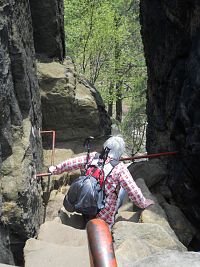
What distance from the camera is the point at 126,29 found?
25.5m

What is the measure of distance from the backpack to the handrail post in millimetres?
3798

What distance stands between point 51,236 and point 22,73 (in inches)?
110

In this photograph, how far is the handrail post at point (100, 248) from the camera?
1.31 meters

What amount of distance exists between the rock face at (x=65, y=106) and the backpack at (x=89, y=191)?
5.88m

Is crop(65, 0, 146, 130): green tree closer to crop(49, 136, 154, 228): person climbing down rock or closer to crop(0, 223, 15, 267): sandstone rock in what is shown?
crop(49, 136, 154, 228): person climbing down rock

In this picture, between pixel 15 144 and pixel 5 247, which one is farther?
pixel 15 144

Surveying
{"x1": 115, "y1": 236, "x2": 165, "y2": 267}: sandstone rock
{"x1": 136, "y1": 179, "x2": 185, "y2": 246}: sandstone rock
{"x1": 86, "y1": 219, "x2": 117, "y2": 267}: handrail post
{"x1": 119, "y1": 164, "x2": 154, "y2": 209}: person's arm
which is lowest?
{"x1": 136, "y1": 179, "x2": 185, "y2": 246}: sandstone rock

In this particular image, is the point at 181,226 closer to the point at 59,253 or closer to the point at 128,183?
the point at 128,183

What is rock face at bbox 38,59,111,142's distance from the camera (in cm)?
1116

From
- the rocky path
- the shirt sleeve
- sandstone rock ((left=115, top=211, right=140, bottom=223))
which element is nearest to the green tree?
the rocky path

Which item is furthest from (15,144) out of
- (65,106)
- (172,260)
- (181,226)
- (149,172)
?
(65,106)

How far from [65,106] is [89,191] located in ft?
20.8

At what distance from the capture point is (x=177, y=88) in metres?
9.30

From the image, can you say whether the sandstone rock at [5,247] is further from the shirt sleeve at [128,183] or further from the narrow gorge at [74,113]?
the shirt sleeve at [128,183]
